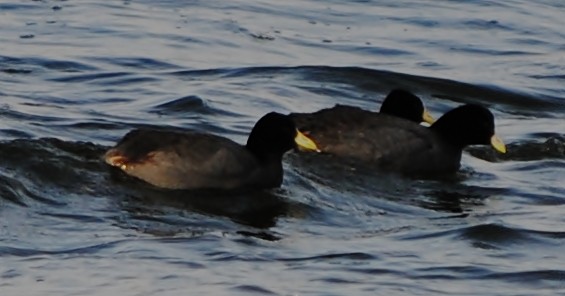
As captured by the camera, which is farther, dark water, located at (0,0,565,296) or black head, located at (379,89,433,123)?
black head, located at (379,89,433,123)

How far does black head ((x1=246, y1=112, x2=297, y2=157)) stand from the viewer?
46.3 feet

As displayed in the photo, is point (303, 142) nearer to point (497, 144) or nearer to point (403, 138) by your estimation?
point (403, 138)

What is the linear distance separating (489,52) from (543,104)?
2.59m

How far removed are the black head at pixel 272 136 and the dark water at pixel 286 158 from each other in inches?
13.2

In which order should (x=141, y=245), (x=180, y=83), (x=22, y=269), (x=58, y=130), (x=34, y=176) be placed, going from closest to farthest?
(x=22, y=269) < (x=141, y=245) < (x=34, y=176) < (x=58, y=130) < (x=180, y=83)

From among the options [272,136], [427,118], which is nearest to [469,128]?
[427,118]

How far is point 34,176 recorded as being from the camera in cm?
1362

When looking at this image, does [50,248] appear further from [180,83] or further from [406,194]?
[180,83]

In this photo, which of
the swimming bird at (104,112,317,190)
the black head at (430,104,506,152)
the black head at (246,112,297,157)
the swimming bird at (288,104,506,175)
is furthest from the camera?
the black head at (430,104,506,152)

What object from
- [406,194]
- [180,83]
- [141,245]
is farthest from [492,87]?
[141,245]

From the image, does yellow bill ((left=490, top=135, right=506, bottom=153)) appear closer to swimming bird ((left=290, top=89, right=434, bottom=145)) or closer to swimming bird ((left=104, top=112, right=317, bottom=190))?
swimming bird ((left=290, top=89, right=434, bottom=145))

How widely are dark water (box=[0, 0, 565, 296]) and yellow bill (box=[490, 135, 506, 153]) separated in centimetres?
16

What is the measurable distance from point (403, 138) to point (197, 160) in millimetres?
2293

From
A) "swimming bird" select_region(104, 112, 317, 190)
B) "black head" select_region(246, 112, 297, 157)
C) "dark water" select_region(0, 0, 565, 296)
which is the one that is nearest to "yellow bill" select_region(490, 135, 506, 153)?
"dark water" select_region(0, 0, 565, 296)
